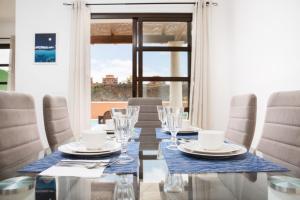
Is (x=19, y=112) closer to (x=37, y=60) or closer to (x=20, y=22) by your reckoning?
(x=37, y=60)

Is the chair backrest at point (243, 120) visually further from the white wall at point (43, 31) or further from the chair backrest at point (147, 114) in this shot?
the white wall at point (43, 31)

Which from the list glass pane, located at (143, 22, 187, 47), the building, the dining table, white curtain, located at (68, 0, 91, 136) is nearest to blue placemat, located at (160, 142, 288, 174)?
the dining table

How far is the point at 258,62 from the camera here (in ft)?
9.67

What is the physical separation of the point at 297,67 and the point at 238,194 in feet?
5.71

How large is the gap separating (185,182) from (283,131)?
67cm

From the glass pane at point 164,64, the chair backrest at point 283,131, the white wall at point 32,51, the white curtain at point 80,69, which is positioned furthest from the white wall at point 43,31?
the chair backrest at point 283,131

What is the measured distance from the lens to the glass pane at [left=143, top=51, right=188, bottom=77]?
4043mm

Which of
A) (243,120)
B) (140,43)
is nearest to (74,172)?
(243,120)

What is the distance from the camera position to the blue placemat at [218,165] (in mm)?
845

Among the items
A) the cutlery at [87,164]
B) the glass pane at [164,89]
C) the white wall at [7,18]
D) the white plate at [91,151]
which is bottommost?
the cutlery at [87,164]

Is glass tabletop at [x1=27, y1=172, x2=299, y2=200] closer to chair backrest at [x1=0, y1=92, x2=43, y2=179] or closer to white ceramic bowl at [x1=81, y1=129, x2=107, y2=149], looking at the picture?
white ceramic bowl at [x1=81, y1=129, x2=107, y2=149]

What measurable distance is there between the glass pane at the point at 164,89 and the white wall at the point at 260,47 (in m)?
0.49

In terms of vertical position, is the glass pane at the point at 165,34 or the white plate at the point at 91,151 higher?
the glass pane at the point at 165,34

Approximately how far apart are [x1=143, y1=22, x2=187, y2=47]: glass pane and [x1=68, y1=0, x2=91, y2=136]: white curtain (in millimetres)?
891
